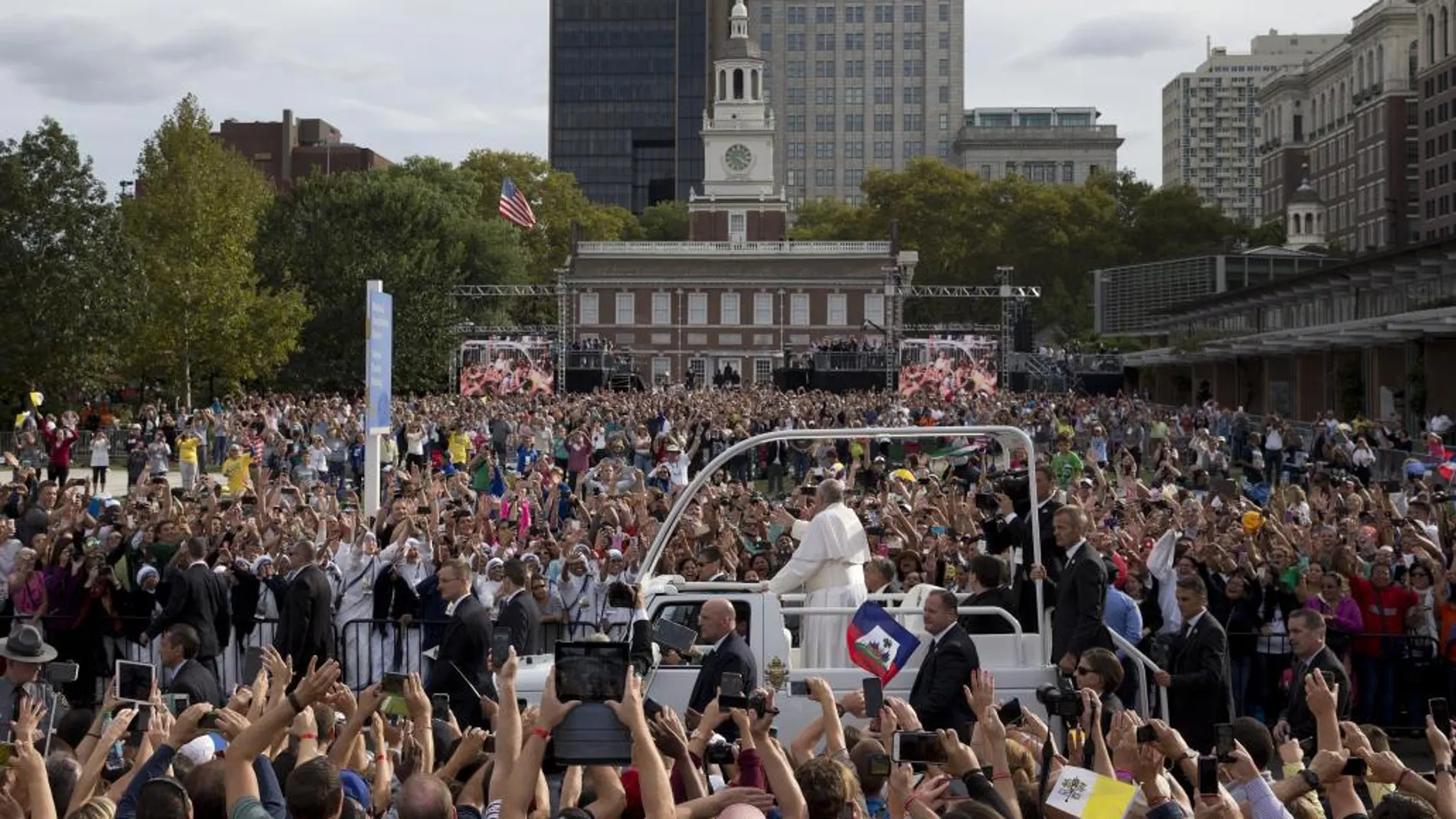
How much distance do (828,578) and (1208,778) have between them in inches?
234

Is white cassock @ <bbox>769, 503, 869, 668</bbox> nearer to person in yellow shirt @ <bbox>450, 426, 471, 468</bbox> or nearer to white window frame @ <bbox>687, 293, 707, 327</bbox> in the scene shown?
person in yellow shirt @ <bbox>450, 426, 471, 468</bbox>

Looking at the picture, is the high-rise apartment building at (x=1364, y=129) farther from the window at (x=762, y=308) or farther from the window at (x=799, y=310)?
the window at (x=762, y=308)

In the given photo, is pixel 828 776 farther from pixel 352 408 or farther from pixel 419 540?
pixel 352 408

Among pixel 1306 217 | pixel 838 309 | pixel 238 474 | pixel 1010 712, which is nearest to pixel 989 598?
pixel 1010 712

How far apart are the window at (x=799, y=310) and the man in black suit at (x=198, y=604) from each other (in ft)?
272

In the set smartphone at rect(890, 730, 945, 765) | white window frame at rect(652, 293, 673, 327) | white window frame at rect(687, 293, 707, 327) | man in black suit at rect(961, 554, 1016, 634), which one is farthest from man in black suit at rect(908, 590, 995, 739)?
white window frame at rect(652, 293, 673, 327)

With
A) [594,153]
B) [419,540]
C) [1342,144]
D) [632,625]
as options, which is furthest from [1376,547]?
[594,153]

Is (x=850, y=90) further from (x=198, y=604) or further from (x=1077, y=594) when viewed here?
(x=1077, y=594)

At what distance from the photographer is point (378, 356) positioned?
25.0 m

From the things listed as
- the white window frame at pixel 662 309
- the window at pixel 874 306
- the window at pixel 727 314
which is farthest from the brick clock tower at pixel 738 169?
the window at pixel 874 306

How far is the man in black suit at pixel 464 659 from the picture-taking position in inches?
464

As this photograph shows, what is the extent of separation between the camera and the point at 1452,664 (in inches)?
575

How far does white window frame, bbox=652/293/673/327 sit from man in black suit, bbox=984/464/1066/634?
84.9 metres

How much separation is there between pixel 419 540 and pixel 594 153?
164673mm
